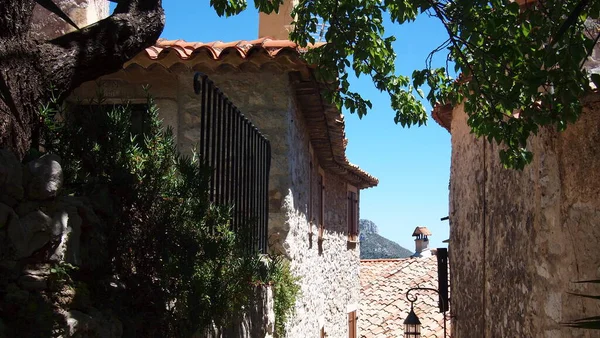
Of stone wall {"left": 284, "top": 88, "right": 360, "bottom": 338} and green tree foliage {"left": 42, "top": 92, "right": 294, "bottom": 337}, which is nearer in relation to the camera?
green tree foliage {"left": 42, "top": 92, "right": 294, "bottom": 337}

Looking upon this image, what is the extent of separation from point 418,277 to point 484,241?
31.4 ft

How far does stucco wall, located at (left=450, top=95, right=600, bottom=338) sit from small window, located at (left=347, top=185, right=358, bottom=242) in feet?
21.8

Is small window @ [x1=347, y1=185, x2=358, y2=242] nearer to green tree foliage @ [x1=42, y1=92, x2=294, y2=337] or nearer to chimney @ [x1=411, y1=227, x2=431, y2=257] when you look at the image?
chimney @ [x1=411, y1=227, x2=431, y2=257]

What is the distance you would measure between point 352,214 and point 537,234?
9.71 meters

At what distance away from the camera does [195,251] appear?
3.39 meters

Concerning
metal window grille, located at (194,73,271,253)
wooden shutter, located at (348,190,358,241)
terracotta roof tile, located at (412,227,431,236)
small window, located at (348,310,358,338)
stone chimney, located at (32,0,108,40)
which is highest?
stone chimney, located at (32,0,108,40)

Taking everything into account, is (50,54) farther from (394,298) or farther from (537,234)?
(394,298)

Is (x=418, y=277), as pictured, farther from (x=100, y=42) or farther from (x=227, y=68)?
(x=100, y=42)

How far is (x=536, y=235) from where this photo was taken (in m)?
5.30

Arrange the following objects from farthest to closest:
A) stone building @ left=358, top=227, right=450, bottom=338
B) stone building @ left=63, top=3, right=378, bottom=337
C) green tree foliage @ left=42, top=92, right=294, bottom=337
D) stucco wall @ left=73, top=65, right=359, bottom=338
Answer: stone building @ left=358, top=227, right=450, bottom=338 < stucco wall @ left=73, top=65, right=359, bottom=338 < stone building @ left=63, top=3, right=378, bottom=337 < green tree foliage @ left=42, top=92, right=294, bottom=337

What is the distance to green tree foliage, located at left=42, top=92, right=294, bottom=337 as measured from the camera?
3002mm

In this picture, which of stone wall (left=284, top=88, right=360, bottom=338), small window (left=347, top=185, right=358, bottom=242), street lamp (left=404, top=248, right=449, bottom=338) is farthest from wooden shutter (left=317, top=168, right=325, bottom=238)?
small window (left=347, top=185, right=358, bottom=242)

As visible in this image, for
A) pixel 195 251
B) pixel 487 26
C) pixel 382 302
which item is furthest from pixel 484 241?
pixel 382 302

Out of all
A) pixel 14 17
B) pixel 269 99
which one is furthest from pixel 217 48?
pixel 14 17
